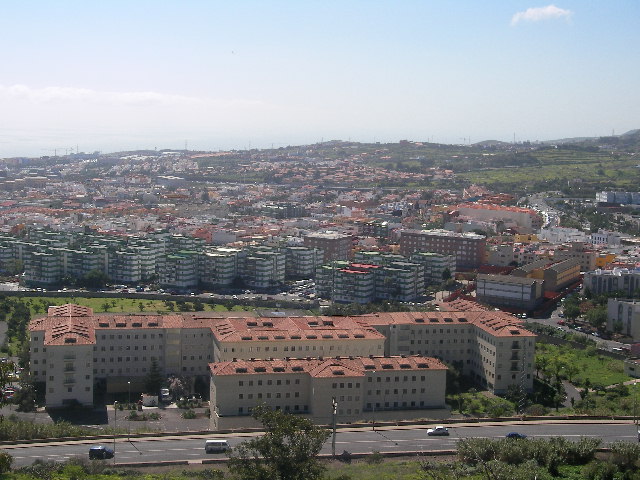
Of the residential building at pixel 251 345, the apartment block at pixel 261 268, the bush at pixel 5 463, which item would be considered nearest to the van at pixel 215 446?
the bush at pixel 5 463

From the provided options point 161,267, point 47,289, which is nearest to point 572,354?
point 161,267

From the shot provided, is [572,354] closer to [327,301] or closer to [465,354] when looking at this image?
[465,354]

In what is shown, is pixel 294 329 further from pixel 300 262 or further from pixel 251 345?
pixel 300 262

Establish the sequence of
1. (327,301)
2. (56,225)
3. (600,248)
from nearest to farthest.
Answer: (327,301) → (600,248) → (56,225)

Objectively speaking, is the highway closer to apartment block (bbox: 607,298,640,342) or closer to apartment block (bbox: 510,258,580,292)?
apartment block (bbox: 607,298,640,342)

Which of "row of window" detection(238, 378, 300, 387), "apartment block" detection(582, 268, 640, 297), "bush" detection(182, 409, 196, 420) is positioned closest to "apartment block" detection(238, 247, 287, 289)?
"apartment block" detection(582, 268, 640, 297)
